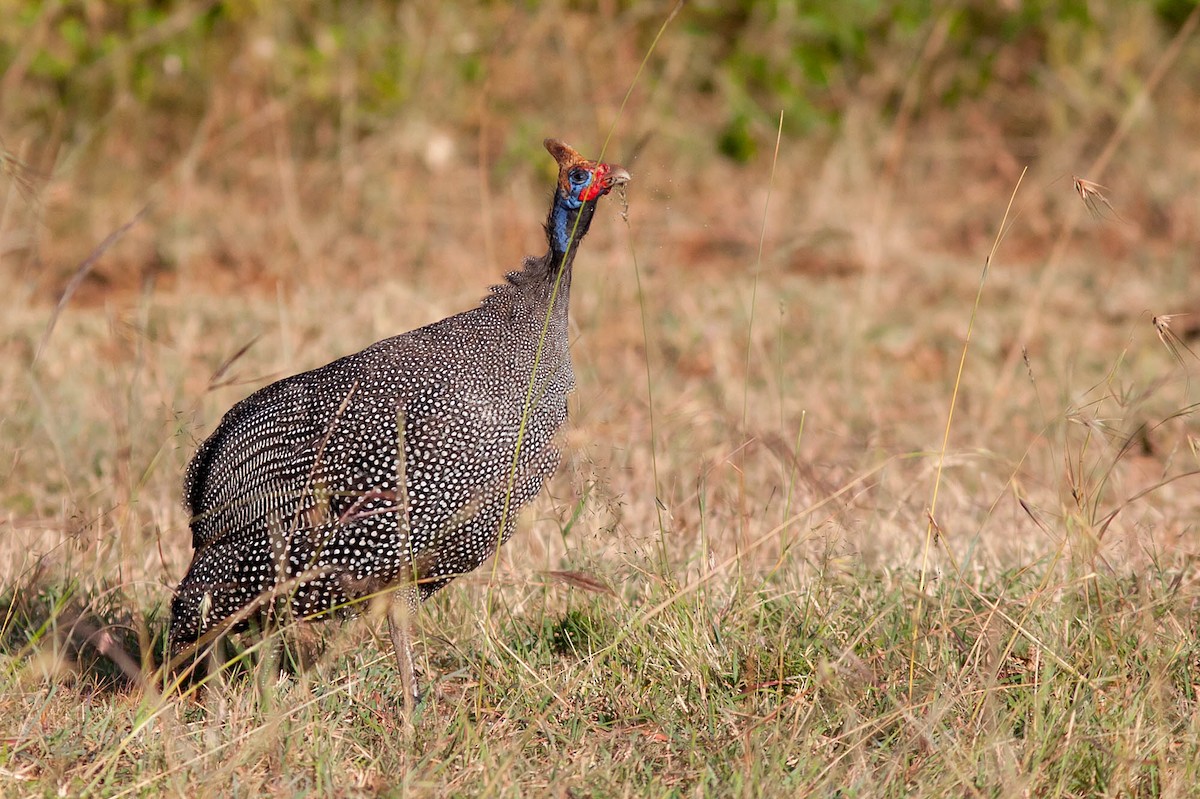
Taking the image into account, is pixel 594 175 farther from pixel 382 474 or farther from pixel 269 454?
pixel 269 454

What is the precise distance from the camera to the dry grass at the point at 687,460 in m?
2.59

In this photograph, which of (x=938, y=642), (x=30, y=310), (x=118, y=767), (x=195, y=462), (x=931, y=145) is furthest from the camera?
(x=931, y=145)

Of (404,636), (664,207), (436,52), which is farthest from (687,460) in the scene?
(436,52)

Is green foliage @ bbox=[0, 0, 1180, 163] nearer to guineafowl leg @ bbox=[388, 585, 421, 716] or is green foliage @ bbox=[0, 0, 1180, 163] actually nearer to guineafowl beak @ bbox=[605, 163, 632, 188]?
guineafowl beak @ bbox=[605, 163, 632, 188]

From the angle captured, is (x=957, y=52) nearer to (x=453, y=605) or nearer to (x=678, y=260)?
(x=678, y=260)

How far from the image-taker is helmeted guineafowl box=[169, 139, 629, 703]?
2773mm

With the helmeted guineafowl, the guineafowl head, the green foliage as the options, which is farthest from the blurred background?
the helmeted guineafowl

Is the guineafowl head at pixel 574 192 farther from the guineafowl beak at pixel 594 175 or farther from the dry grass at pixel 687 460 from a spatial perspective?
the dry grass at pixel 687 460

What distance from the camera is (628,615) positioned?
2902mm

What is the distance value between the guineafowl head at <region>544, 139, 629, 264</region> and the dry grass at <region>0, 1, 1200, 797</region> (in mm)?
122

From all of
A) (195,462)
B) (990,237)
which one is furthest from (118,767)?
(990,237)

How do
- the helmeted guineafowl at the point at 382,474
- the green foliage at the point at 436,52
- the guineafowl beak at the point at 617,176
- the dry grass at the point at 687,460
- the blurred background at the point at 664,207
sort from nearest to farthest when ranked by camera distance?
1. the dry grass at the point at 687,460
2. the helmeted guineafowl at the point at 382,474
3. the guineafowl beak at the point at 617,176
4. the blurred background at the point at 664,207
5. the green foliage at the point at 436,52

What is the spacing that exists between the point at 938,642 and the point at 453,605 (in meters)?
1.10

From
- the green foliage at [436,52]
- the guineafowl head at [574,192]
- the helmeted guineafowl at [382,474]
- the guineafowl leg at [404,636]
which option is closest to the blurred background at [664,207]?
the green foliage at [436,52]
